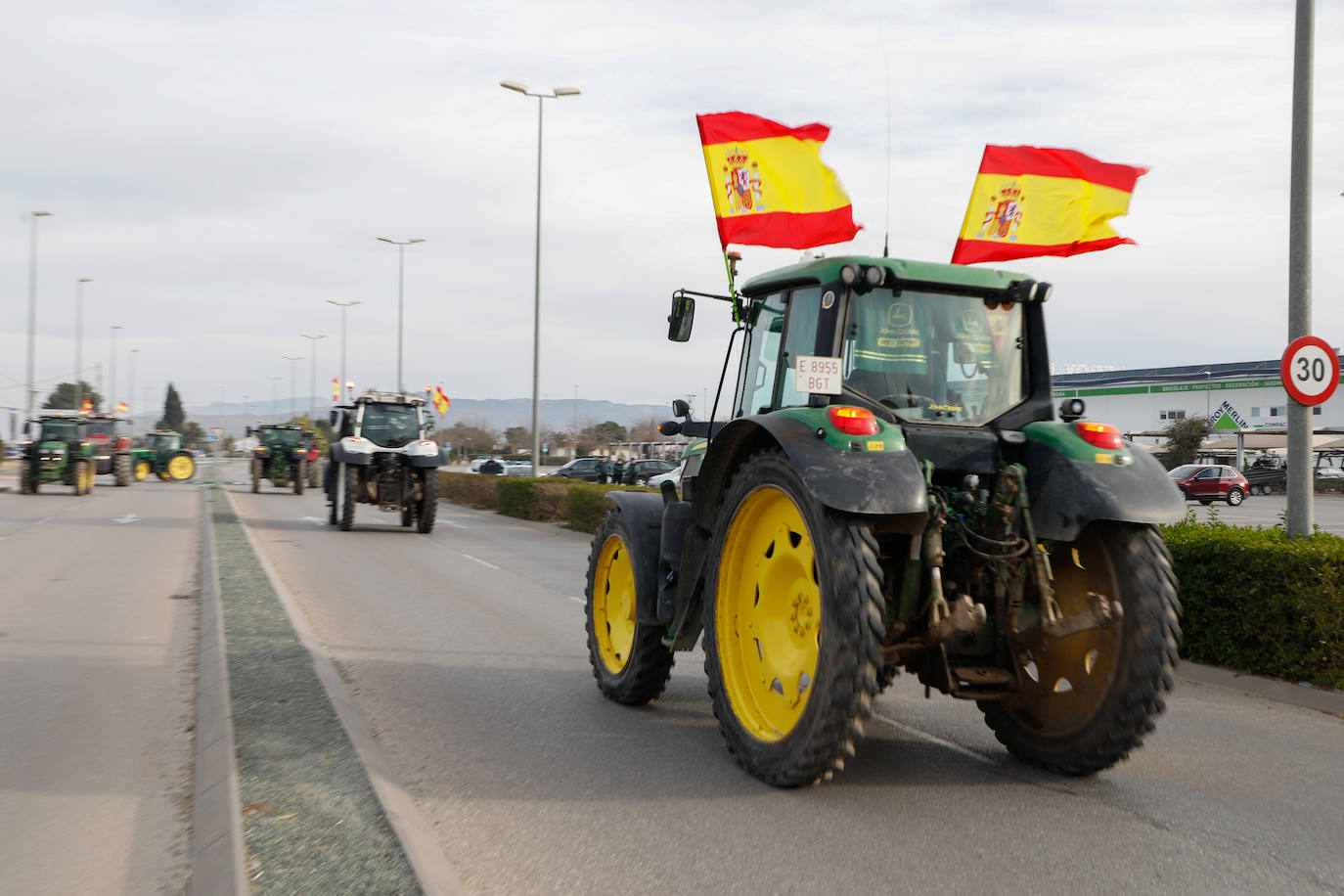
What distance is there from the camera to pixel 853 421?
4.99 metres

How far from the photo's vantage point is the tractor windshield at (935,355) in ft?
18.4

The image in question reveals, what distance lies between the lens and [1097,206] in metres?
11.6

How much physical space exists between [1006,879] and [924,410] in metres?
2.31

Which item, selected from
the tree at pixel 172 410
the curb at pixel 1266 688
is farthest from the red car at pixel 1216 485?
the tree at pixel 172 410

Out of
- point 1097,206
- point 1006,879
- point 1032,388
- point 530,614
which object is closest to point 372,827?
point 1006,879

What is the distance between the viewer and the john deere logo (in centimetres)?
566

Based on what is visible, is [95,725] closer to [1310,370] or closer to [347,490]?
[1310,370]

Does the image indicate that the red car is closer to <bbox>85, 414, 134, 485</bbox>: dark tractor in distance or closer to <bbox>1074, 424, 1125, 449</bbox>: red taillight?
<bbox>85, 414, 134, 485</bbox>: dark tractor in distance

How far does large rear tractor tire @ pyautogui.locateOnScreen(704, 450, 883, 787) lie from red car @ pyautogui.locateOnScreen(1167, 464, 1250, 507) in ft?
125

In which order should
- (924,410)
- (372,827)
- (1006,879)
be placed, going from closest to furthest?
(1006,879), (372,827), (924,410)

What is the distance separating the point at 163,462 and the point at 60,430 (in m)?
15.0

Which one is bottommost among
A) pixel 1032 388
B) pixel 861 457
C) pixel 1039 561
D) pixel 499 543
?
pixel 499 543

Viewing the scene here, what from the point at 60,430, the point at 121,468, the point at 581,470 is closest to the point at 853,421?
the point at 60,430

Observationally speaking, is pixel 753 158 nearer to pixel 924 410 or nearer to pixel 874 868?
pixel 924 410
